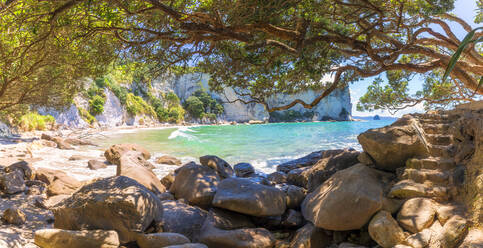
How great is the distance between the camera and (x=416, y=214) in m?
2.72

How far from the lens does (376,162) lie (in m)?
3.87

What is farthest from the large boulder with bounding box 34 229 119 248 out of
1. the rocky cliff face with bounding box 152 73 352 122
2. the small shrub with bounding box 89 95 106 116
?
the rocky cliff face with bounding box 152 73 352 122

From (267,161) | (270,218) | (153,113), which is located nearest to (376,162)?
(270,218)

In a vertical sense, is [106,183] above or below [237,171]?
above

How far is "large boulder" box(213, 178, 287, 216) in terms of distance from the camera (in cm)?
396

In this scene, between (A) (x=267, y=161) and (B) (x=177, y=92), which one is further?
(B) (x=177, y=92)

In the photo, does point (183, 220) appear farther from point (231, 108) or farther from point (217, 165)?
point (231, 108)

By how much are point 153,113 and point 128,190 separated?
53.2 metres

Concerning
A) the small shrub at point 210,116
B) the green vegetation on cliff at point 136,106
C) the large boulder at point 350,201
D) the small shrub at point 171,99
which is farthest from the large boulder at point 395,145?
the small shrub at point 210,116

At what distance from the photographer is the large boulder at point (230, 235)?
343 centimetres

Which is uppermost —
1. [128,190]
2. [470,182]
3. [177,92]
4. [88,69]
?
[177,92]

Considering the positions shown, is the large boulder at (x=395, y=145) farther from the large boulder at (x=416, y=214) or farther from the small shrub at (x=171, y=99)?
the small shrub at (x=171, y=99)

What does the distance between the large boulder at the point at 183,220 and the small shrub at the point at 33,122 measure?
20.7m

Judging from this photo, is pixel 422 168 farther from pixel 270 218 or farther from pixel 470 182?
pixel 270 218
